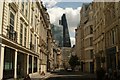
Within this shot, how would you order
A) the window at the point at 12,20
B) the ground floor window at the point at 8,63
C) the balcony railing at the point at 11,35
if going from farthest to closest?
the window at the point at 12,20 < the ground floor window at the point at 8,63 < the balcony railing at the point at 11,35

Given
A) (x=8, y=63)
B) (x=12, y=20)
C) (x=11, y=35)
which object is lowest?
(x=8, y=63)

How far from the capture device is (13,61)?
86.2 ft

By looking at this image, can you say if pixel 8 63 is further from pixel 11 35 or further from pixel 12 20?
pixel 12 20

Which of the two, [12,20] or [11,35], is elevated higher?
[12,20]

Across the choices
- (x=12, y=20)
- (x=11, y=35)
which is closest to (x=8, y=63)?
(x=11, y=35)

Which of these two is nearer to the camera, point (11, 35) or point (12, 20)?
point (11, 35)

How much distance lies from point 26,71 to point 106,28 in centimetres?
1595

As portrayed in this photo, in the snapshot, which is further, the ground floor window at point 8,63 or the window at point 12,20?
the window at point 12,20

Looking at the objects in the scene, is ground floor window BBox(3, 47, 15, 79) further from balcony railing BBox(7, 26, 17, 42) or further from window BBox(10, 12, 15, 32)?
window BBox(10, 12, 15, 32)

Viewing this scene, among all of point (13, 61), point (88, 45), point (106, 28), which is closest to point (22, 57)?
point (13, 61)

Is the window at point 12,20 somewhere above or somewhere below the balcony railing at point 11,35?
above

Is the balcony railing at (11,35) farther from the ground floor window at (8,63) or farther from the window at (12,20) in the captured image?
the ground floor window at (8,63)

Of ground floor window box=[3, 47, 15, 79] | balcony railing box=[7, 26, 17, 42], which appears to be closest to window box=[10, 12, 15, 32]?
balcony railing box=[7, 26, 17, 42]

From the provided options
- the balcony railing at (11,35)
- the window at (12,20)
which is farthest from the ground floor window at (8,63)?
the window at (12,20)
